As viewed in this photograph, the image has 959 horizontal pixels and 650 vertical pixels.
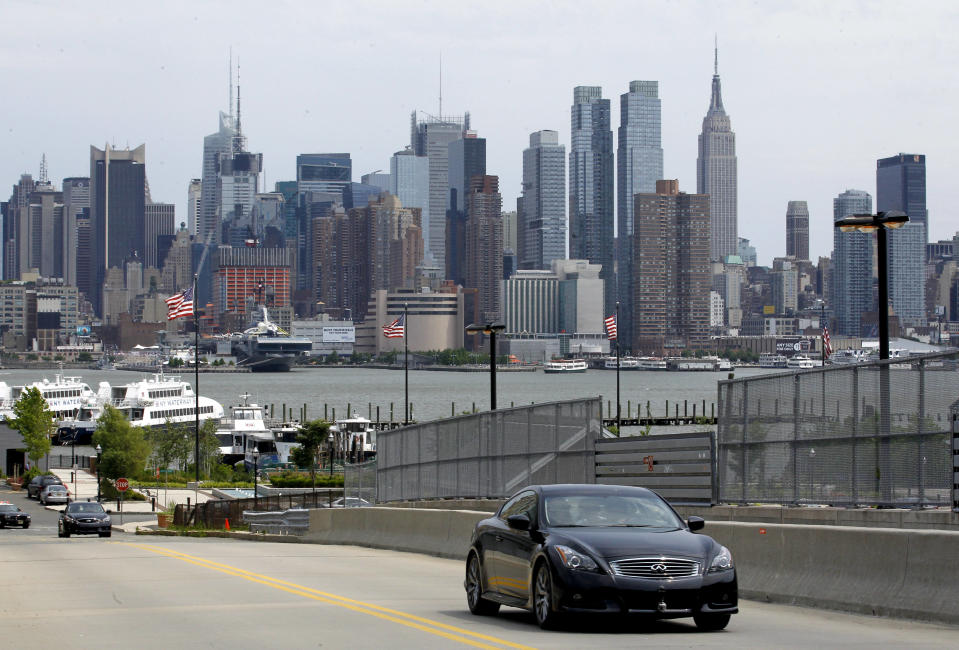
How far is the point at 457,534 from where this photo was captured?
24.9 metres

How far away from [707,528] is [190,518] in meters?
39.7

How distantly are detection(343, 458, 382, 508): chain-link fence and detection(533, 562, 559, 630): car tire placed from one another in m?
22.1

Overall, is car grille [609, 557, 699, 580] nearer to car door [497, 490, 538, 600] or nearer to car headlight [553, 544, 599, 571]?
car headlight [553, 544, 599, 571]

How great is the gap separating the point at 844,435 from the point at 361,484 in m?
21.3

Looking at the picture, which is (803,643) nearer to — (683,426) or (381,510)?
(381,510)

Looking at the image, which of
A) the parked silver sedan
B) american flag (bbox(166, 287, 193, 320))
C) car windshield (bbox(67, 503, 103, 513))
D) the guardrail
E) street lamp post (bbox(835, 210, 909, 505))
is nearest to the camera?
street lamp post (bbox(835, 210, 909, 505))

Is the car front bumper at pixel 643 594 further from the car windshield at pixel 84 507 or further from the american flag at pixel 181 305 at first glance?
the american flag at pixel 181 305

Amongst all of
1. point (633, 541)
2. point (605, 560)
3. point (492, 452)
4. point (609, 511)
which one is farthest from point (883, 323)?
point (605, 560)

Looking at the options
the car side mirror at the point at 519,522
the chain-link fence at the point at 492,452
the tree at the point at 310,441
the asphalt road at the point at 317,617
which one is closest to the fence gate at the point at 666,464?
the chain-link fence at the point at 492,452

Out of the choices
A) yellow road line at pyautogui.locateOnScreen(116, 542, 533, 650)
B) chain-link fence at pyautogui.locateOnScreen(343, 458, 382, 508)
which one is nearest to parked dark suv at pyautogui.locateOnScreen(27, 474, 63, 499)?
chain-link fence at pyautogui.locateOnScreen(343, 458, 382, 508)

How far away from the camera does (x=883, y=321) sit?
21.4 m

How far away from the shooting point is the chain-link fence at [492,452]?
957 inches

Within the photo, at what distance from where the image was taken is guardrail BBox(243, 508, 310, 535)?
4301cm

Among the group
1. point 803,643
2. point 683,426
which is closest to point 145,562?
point 803,643
